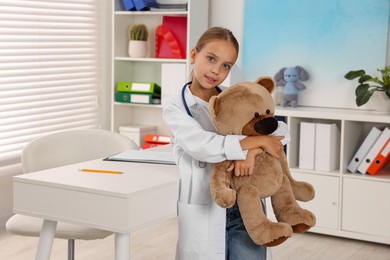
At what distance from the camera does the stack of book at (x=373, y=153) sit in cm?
358

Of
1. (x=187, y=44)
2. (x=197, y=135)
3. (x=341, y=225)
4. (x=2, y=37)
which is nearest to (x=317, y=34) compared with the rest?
(x=187, y=44)

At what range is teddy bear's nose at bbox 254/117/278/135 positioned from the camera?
193 centimetres

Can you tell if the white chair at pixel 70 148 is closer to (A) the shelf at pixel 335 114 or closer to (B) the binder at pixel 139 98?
(A) the shelf at pixel 335 114

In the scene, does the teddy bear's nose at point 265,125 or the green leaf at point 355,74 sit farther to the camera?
the green leaf at point 355,74

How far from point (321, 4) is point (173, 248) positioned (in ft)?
5.28

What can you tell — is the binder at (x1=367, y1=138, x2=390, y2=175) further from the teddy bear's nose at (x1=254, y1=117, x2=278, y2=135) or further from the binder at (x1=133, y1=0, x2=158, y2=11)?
the teddy bear's nose at (x1=254, y1=117, x2=278, y2=135)

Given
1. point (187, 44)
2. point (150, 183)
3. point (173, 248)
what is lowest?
point (173, 248)

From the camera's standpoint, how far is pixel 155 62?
14.9 ft

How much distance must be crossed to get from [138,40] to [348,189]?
64.5 inches

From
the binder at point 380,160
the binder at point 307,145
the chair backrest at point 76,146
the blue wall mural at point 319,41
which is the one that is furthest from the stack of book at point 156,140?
the chair backrest at point 76,146

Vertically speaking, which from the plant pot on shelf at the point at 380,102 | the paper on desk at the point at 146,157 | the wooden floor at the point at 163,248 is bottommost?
the wooden floor at the point at 163,248

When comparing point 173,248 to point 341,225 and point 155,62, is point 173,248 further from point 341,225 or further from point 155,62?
point 155,62

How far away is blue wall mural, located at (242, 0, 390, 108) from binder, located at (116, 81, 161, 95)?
0.60 metres

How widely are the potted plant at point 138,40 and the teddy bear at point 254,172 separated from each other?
8.01 feet
